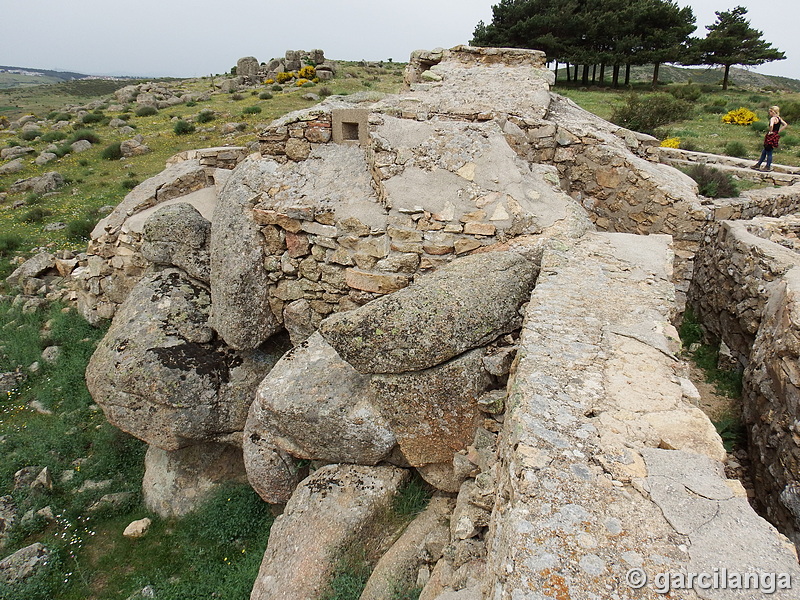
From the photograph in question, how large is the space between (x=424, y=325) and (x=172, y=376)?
10.1 feet

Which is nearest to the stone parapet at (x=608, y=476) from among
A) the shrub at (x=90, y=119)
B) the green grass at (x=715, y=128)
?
the green grass at (x=715, y=128)

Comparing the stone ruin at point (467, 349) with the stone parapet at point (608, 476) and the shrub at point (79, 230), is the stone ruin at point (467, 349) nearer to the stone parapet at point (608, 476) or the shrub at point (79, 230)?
the stone parapet at point (608, 476)

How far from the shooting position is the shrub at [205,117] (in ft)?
66.3

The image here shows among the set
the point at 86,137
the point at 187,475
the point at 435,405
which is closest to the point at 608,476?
the point at 435,405

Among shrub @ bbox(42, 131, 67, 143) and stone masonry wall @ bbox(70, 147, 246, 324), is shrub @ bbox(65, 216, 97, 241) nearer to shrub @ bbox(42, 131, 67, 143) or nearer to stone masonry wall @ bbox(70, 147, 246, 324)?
stone masonry wall @ bbox(70, 147, 246, 324)

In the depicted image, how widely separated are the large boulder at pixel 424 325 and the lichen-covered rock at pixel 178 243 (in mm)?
3060

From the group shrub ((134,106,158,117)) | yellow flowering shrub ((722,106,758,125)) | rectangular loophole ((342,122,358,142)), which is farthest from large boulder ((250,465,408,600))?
shrub ((134,106,158,117))

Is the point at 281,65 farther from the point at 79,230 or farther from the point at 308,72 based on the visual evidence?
the point at 79,230

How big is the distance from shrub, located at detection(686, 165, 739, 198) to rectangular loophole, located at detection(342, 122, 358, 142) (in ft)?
22.6

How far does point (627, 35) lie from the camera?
26.1 meters

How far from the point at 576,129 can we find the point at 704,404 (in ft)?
10.5

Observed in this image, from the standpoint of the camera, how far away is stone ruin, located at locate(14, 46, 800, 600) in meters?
1.98

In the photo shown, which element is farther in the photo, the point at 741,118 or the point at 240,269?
the point at 741,118

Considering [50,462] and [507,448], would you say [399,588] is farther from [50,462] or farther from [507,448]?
[50,462]
